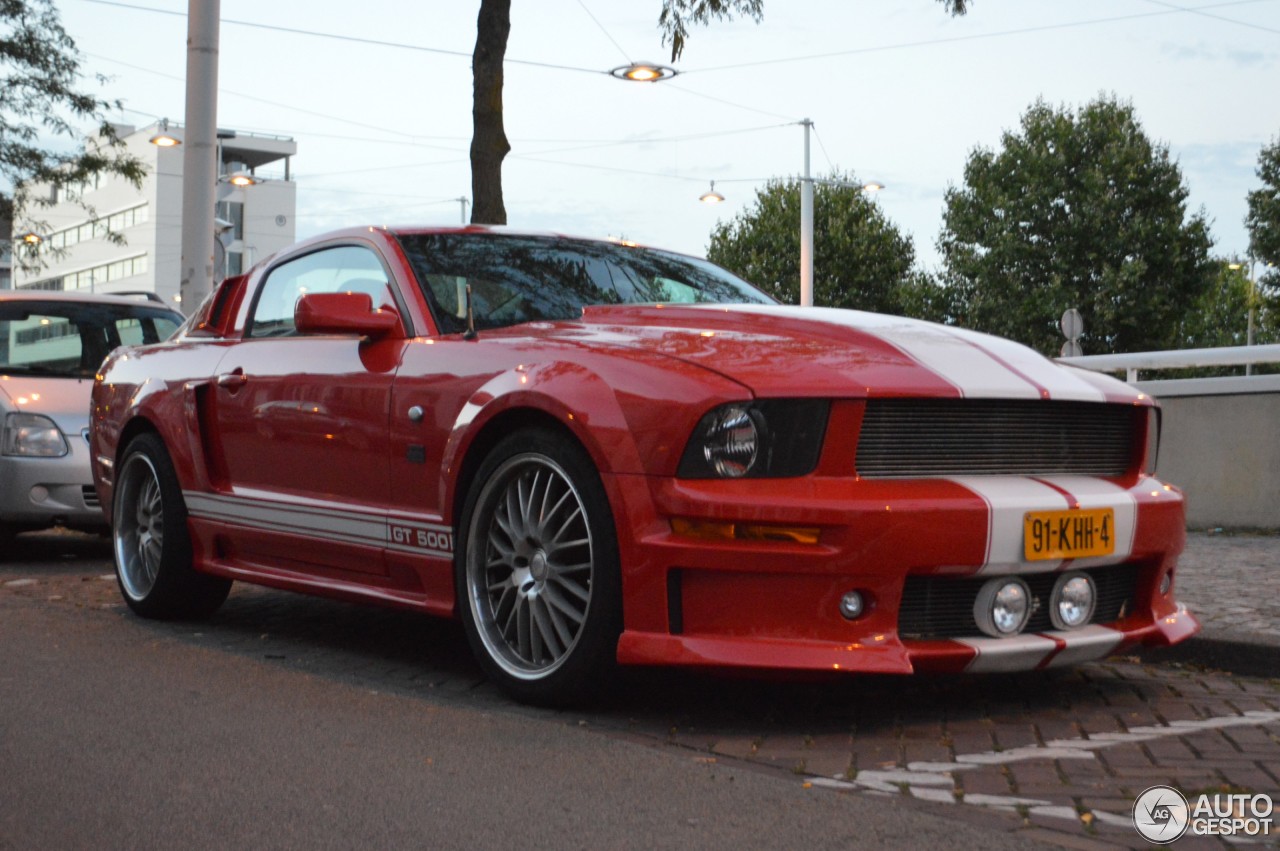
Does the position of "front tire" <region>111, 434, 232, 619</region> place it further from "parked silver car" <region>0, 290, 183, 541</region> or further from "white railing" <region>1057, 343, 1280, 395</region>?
"white railing" <region>1057, 343, 1280, 395</region>

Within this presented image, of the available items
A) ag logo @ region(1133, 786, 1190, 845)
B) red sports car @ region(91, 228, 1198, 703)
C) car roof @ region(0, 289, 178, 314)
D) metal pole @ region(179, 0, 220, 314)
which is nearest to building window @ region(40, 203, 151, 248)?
metal pole @ region(179, 0, 220, 314)

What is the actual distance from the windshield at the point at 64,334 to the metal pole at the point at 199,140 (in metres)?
2.30

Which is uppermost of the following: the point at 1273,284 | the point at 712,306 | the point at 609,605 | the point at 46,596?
the point at 1273,284

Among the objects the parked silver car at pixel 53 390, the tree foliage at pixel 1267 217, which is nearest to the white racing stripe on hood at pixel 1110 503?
the parked silver car at pixel 53 390

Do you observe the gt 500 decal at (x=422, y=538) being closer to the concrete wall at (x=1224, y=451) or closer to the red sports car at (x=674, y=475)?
the red sports car at (x=674, y=475)

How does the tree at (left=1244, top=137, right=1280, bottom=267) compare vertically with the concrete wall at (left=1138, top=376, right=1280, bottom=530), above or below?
above

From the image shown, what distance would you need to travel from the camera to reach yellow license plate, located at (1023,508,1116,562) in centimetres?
436

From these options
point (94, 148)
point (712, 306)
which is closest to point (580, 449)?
point (712, 306)

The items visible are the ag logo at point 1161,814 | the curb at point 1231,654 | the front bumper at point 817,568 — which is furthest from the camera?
the curb at point 1231,654

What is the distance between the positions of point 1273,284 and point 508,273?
34.3 meters

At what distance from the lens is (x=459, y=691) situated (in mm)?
5117

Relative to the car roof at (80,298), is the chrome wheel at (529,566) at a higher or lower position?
lower

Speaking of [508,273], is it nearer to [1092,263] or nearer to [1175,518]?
[1175,518]

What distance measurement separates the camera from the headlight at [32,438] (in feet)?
29.7
